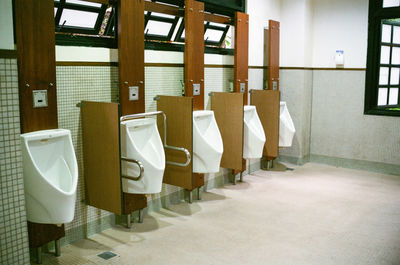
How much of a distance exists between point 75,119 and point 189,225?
1381 millimetres

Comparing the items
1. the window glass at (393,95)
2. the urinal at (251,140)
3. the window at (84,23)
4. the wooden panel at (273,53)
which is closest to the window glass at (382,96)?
the window glass at (393,95)

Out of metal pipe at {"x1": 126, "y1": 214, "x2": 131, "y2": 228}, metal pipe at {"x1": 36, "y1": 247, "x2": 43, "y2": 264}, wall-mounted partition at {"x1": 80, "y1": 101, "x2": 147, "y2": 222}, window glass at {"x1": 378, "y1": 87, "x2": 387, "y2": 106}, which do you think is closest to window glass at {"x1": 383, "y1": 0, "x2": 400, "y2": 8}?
window glass at {"x1": 378, "y1": 87, "x2": 387, "y2": 106}

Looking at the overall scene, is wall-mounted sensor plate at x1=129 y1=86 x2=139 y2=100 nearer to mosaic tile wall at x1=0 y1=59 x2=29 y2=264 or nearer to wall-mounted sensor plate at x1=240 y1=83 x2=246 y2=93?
mosaic tile wall at x1=0 y1=59 x2=29 y2=264

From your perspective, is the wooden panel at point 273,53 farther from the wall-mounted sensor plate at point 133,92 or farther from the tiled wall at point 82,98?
the wall-mounted sensor plate at point 133,92

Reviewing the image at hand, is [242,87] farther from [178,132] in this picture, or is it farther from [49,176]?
[49,176]

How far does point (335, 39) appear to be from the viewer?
573 cm

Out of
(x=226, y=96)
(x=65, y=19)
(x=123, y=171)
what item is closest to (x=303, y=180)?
(x=226, y=96)

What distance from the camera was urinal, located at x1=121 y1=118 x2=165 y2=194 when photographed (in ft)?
10.4

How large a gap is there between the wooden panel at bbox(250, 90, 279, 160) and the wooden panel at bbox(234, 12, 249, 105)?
Result: 40 cm

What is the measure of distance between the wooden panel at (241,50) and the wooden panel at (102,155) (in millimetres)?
2108

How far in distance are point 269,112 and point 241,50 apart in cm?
95

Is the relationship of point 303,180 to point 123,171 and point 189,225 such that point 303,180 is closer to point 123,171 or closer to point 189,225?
point 189,225

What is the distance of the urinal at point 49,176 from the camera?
254 centimetres

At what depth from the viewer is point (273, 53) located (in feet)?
18.0
